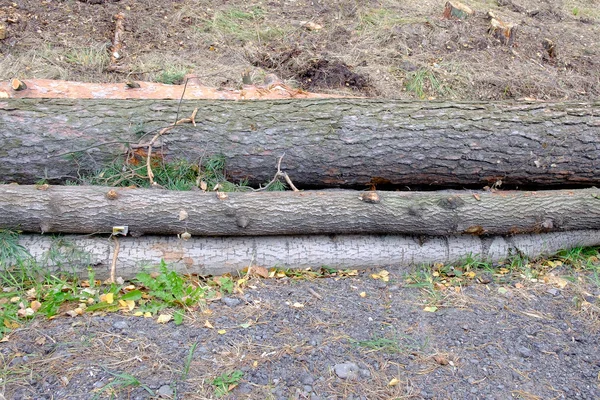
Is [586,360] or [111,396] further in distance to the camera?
[586,360]

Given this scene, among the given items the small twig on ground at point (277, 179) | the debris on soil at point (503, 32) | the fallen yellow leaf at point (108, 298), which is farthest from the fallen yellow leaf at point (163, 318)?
the debris on soil at point (503, 32)

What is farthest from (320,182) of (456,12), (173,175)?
(456,12)

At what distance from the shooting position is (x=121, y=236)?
3238mm

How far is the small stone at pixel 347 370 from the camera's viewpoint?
2.48 metres

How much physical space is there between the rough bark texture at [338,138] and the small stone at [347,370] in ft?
4.90

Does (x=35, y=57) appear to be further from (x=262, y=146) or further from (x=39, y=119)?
(x=262, y=146)

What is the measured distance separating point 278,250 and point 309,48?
3638 mm

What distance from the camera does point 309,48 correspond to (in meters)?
6.32

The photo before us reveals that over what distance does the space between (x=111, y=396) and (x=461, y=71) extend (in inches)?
199

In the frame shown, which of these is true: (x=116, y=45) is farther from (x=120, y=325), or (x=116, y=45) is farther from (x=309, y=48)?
(x=120, y=325)

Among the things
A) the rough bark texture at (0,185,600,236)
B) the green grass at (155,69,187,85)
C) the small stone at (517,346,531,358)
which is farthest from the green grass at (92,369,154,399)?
the green grass at (155,69,187,85)

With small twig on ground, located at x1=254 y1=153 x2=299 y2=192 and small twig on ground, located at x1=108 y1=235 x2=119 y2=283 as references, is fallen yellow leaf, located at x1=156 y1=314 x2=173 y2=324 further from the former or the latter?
small twig on ground, located at x1=254 y1=153 x2=299 y2=192

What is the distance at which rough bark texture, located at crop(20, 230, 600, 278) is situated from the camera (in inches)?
123

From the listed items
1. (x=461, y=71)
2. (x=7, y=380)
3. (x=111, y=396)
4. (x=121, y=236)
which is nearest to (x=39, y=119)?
(x=121, y=236)
